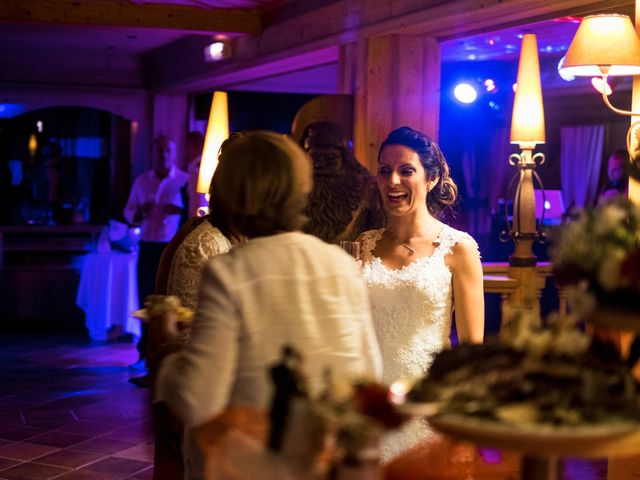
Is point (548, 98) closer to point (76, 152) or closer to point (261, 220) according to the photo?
point (76, 152)

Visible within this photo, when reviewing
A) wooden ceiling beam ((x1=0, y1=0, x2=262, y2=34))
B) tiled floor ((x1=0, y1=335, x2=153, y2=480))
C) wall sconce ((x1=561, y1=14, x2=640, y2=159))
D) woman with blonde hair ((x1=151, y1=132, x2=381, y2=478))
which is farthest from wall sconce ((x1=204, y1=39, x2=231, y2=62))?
woman with blonde hair ((x1=151, y1=132, x2=381, y2=478))

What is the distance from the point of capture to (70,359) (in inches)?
318

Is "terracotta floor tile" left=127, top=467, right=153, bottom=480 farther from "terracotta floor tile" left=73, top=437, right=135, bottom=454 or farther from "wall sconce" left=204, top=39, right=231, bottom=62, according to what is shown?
"wall sconce" left=204, top=39, right=231, bottom=62

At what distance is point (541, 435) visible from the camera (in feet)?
5.09

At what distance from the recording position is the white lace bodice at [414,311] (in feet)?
10.7

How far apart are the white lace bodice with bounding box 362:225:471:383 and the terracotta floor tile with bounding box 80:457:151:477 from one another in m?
2.22

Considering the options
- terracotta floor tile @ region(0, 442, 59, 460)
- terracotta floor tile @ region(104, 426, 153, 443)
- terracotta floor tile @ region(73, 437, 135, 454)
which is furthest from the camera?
terracotta floor tile @ region(104, 426, 153, 443)

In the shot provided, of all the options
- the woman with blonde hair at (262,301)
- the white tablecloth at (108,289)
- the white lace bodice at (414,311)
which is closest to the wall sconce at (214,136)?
the white lace bodice at (414,311)

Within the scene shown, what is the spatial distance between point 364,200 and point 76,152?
36.4 ft

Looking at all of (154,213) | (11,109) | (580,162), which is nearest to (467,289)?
(154,213)

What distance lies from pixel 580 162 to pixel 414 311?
10435 millimetres

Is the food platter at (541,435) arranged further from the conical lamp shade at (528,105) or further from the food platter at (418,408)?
the conical lamp shade at (528,105)

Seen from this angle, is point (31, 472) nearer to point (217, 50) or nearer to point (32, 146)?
point (217, 50)

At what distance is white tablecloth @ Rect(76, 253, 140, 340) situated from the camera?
28.7 feet
